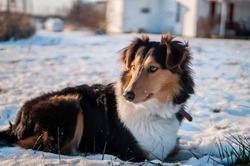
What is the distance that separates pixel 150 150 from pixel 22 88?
14.1ft

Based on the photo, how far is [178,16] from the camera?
30.5 metres

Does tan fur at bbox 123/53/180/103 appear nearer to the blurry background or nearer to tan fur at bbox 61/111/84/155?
tan fur at bbox 61/111/84/155

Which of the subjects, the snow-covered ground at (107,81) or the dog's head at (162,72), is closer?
the snow-covered ground at (107,81)

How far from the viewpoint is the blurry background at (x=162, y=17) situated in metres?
25.8

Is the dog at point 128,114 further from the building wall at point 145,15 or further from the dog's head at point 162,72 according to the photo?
the building wall at point 145,15

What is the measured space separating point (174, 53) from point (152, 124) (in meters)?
0.86

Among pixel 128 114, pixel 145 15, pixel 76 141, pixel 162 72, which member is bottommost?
pixel 76 141

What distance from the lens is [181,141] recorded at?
4676 millimetres

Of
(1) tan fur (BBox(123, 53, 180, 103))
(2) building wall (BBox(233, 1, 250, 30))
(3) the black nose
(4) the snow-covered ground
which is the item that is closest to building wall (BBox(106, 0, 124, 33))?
(2) building wall (BBox(233, 1, 250, 30))

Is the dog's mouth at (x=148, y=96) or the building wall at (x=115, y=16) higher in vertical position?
the building wall at (x=115, y=16)

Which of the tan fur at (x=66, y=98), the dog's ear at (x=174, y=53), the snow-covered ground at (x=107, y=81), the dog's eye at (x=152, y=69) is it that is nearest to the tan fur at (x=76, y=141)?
the tan fur at (x=66, y=98)

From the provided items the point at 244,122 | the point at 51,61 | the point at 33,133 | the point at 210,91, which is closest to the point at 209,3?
the point at 51,61

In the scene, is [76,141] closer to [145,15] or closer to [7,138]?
[7,138]

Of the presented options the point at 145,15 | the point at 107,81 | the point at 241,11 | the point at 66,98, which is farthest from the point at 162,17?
the point at 66,98
